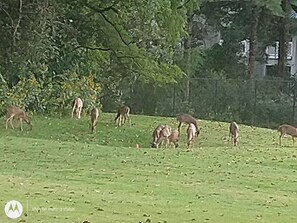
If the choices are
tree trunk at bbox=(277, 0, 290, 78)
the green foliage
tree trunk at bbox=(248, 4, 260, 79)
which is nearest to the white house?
tree trunk at bbox=(277, 0, 290, 78)

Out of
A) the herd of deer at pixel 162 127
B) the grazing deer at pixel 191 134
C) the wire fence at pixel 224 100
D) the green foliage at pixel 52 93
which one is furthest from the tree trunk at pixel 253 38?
the grazing deer at pixel 191 134

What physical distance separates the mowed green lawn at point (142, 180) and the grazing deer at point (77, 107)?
8.19 feet

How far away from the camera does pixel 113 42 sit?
3378 centimetres

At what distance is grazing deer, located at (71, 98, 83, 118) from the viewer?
99.6 ft

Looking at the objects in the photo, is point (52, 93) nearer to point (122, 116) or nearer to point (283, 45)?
point (122, 116)

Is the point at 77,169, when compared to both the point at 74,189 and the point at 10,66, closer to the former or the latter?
the point at 74,189

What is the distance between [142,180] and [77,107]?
14298 mm

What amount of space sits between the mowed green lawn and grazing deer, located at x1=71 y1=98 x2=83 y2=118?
2.50 metres

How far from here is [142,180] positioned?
16.4 meters

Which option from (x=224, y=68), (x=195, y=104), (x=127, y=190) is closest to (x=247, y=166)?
(x=127, y=190)

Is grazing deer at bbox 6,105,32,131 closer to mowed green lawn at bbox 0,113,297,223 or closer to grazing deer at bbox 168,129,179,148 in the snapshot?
mowed green lawn at bbox 0,113,297,223

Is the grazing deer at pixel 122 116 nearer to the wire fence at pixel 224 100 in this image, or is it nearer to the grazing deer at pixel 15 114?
the grazing deer at pixel 15 114

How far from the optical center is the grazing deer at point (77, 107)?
99.6ft

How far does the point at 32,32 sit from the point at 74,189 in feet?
53.1
